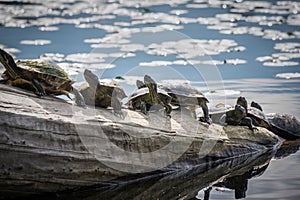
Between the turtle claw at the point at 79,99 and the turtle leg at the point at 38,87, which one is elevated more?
the turtle leg at the point at 38,87

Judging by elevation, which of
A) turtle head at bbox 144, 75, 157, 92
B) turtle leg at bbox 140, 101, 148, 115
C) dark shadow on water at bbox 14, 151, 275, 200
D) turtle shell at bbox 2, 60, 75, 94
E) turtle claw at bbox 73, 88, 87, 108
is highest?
turtle shell at bbox 2, 60, 75, 94

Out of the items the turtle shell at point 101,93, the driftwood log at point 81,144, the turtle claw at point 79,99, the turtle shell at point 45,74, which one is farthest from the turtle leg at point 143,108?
the turtle shell at point 45,74

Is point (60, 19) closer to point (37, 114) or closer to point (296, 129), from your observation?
point (296, 129)


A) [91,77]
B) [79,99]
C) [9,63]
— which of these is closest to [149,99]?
[91,77]

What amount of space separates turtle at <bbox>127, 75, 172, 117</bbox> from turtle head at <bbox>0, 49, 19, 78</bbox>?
117 centimetres

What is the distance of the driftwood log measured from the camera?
320cm

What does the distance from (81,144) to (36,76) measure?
27.0 inches

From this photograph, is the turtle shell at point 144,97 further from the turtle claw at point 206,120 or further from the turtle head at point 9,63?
the turtle head at point 9,63

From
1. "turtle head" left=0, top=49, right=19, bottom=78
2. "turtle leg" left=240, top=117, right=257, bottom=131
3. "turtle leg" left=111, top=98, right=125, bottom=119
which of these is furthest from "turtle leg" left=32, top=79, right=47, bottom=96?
"turtle leg" left=240, top=117, right=257, bottom=131

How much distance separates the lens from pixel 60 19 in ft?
33.1

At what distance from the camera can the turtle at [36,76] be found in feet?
11.8

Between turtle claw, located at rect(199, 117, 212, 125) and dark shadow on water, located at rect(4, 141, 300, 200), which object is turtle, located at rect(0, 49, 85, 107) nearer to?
dark shadow on water, located at rect(4, 141, 300, 200)

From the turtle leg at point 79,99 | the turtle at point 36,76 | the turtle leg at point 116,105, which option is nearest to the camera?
the turtle at point 36,76

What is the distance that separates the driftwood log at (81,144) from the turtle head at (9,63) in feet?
0.46
